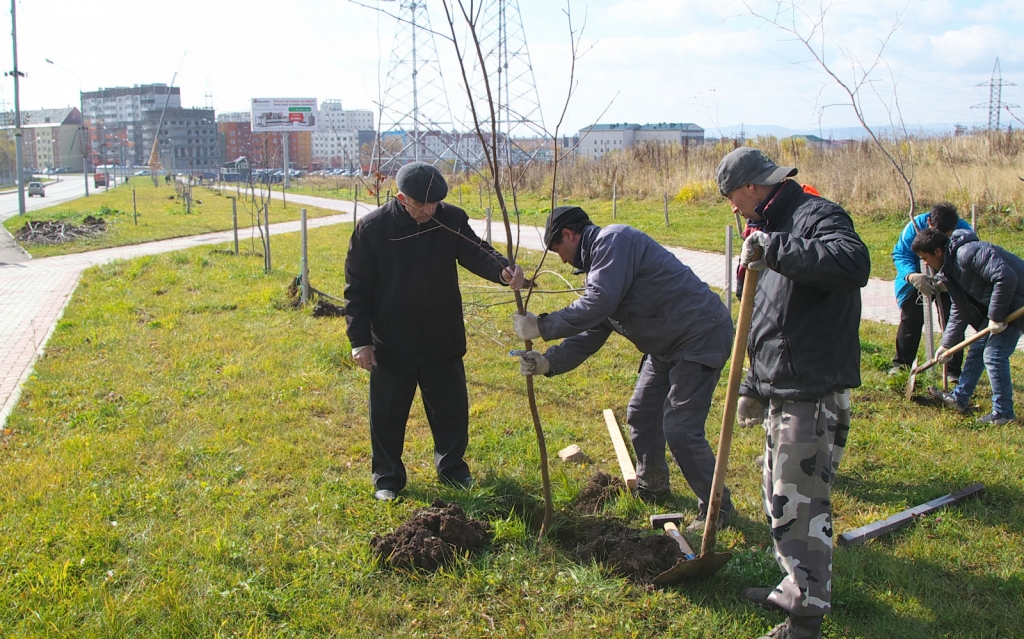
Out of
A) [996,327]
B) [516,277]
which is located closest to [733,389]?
[516,277]

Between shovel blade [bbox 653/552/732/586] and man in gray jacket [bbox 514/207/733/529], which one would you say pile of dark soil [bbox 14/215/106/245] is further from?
shovel blade [bbox 653/552/732/586]

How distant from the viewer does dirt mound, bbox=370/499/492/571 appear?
344 centimetres

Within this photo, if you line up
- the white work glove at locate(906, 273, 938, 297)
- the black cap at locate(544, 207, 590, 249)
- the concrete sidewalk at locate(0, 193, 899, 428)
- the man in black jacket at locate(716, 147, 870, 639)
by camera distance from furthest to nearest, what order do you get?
the concrete sidewalk at locate(0, 193, 899, 428)
the white work glove at locate(906, 273, 938, 297)
the black cap at locate(544, 207, 590, 249)
the man in black jacket at locate(716, 147, 870, 639)

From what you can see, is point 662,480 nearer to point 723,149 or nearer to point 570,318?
point 570,318

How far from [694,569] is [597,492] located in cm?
108

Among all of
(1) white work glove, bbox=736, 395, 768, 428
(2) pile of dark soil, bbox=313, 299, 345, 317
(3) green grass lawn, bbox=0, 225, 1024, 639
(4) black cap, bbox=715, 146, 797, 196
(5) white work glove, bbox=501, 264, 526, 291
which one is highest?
(4) black cap, bbox=715, 146, 797, 196

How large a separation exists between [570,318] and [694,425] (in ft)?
2.68

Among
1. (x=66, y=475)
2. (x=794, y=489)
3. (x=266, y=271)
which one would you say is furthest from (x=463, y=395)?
(x=266, y=271)

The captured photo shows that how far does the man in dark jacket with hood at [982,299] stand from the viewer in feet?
16.4

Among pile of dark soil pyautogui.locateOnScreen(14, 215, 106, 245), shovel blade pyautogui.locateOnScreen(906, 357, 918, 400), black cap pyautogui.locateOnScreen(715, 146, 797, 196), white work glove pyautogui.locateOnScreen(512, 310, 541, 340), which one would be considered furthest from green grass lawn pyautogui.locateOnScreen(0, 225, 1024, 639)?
pile of dark soil pyautogui.locateOnScreen(14, 215, 106, 245)

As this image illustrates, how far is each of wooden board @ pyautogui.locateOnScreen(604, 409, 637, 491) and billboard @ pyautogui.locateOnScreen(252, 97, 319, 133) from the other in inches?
2772

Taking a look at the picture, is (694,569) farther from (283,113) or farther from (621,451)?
(283,113)

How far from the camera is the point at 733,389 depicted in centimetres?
286

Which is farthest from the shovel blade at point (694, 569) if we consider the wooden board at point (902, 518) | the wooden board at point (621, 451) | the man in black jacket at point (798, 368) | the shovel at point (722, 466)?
the wooden board at point (621, 451)
